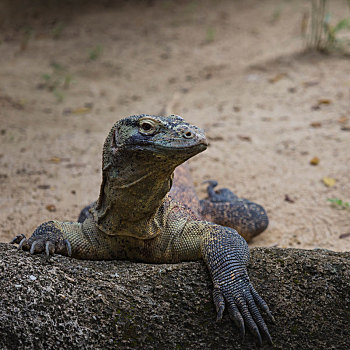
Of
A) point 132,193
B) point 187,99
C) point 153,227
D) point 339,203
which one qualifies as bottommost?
point 339,203

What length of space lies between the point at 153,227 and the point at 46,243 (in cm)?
66

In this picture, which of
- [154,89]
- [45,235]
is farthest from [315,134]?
[45,235]

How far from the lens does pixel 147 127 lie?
105 inches

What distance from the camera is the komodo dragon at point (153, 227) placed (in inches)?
102

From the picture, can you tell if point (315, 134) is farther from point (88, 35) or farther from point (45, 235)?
point (88, 35)

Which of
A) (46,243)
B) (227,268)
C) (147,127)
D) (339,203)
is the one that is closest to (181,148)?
(147,127)

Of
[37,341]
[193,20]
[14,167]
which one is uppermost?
[193,20]

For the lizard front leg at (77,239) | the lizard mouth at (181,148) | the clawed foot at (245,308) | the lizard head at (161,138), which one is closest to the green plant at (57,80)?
the lizard front leg at (77,239)

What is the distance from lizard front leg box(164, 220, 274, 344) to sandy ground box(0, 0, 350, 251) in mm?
1373

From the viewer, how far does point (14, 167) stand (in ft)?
18.2

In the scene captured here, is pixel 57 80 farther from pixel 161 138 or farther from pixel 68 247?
pixel 161 138

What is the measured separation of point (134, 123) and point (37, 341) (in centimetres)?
121

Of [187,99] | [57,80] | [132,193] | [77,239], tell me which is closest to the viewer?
[132,193]

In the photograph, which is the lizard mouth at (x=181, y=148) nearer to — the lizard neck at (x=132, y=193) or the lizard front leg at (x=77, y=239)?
the lizard neck at (x=132, y=193)
